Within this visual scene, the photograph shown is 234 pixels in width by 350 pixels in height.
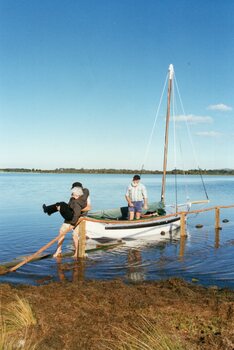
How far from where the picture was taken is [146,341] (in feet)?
16.7

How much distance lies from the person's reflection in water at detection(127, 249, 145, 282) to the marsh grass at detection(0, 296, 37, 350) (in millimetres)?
3957

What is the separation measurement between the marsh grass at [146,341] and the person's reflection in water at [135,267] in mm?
3988

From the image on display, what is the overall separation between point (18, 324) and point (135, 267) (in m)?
5.75

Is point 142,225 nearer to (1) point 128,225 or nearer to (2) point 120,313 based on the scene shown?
(1) point 128,225

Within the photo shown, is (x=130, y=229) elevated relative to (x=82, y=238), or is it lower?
lower

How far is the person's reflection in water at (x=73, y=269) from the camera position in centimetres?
964

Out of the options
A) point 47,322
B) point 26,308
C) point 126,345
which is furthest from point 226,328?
point 26,308

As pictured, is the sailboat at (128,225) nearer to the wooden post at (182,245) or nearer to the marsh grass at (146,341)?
the wooden post at (182,245)

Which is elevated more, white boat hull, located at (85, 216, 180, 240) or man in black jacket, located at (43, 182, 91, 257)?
man in black jacket, located at (43, 182, 91, 257)

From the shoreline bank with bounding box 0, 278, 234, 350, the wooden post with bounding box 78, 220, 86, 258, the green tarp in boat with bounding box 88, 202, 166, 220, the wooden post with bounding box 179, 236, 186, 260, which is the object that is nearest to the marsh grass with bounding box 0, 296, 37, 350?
the shoreline bank with bounding box 0, 278, 234, 350

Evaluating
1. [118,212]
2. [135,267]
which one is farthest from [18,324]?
[118,212]

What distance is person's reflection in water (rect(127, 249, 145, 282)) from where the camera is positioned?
9952 millimetres

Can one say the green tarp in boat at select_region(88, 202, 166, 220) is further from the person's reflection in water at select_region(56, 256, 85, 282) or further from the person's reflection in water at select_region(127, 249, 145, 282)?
the person's reflection in water at select_region(56, 256, 85, 282)

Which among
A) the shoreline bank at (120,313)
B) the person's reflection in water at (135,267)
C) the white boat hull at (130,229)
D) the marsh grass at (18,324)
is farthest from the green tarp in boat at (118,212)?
the marsh grass at (18,324)
